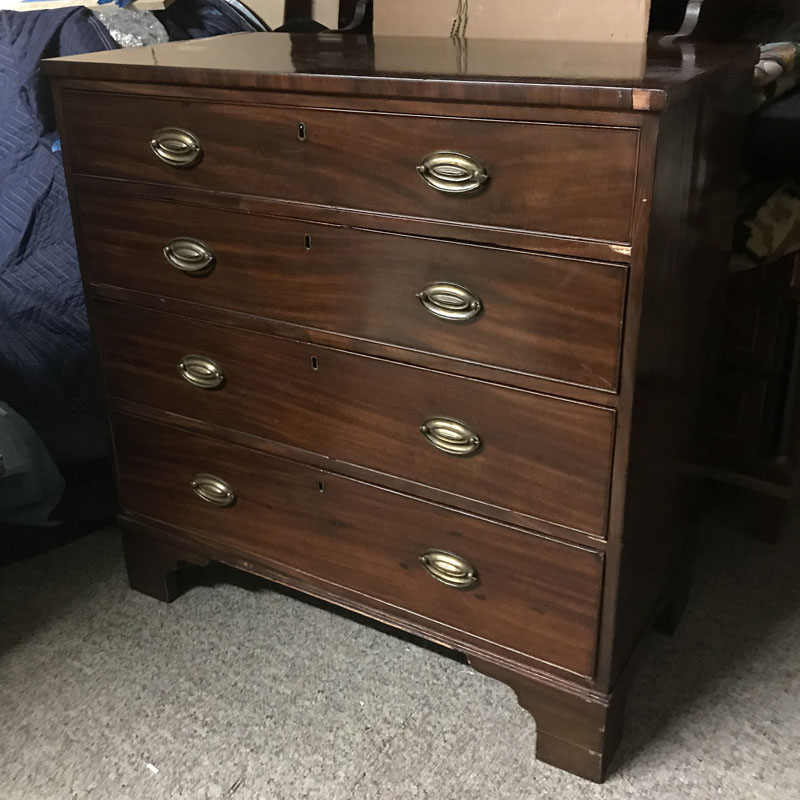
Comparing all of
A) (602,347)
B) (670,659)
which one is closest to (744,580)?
(670,659)

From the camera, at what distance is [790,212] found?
1.39 metres

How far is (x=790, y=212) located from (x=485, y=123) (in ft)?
2.16

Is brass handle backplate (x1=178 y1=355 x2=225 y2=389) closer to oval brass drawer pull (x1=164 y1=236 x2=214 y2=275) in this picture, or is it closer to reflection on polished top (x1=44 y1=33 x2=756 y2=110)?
oval brass drawer pull (x1=164 y1=236 x2=214 y2=275)

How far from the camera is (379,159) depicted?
1051mm

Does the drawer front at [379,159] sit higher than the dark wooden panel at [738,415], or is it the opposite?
the drawer front at [379,159]

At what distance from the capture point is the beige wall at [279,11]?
1894mm

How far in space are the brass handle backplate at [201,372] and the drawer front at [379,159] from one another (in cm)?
26

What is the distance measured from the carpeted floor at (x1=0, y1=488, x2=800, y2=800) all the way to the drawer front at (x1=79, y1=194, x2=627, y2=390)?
56cm

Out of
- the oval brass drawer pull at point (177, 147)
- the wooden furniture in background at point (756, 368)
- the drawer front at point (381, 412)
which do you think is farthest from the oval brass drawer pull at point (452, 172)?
the wooden furniture in background at point (756, 368)

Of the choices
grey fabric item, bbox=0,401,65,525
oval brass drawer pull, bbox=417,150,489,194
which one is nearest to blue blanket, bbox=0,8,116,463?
grey fabric item, bbox=0,401,65,525

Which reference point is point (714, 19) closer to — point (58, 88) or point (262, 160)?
point (262, 160)

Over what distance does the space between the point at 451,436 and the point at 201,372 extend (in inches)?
16.1

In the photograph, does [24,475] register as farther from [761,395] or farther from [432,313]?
[761,395]

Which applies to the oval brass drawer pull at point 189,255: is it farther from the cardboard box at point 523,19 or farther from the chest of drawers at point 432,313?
the cardboard box at point 523,19
